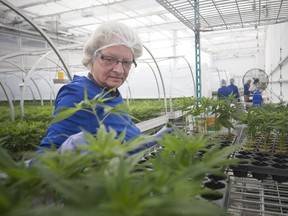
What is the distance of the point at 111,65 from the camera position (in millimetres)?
1164

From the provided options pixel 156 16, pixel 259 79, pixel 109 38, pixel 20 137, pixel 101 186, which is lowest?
pixel 20 137

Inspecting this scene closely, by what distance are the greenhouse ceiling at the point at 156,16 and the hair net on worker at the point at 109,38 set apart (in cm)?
54

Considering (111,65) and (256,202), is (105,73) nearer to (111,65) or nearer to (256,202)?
(111,65)

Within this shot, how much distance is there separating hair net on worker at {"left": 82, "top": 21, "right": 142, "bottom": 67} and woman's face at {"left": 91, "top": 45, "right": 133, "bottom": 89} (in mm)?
30

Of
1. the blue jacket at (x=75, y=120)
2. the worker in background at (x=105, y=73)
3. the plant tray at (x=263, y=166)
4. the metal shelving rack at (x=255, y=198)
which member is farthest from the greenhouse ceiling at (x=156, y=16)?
the metal shelving rack at (x=255, y=198)

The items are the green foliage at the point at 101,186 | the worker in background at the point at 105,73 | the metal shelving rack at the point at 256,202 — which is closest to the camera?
the green foliage at the point at 101,186

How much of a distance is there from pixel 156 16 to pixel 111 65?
6.92 meters

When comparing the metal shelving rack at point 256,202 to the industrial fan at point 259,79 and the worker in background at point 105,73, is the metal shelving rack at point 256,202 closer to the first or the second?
the worker in background at point 105,73

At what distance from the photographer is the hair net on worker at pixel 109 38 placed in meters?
1.20

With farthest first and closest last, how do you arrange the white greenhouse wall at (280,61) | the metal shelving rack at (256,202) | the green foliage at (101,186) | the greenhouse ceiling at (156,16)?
the white greenhouse wall at (280,61)
the greenhouse ceiling at (156,16)
the metal shelving rack at (256,202)
the green foliage at (101,186)

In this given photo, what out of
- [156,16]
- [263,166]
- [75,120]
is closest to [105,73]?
[75,120]

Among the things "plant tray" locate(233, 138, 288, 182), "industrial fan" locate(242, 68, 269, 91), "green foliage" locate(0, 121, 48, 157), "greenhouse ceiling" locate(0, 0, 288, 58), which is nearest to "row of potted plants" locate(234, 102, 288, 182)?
"plant tray" locate(233, 138, 288, 182)

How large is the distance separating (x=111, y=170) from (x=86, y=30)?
9.03 metres

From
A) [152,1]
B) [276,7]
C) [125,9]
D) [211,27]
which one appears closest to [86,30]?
[125,9]
